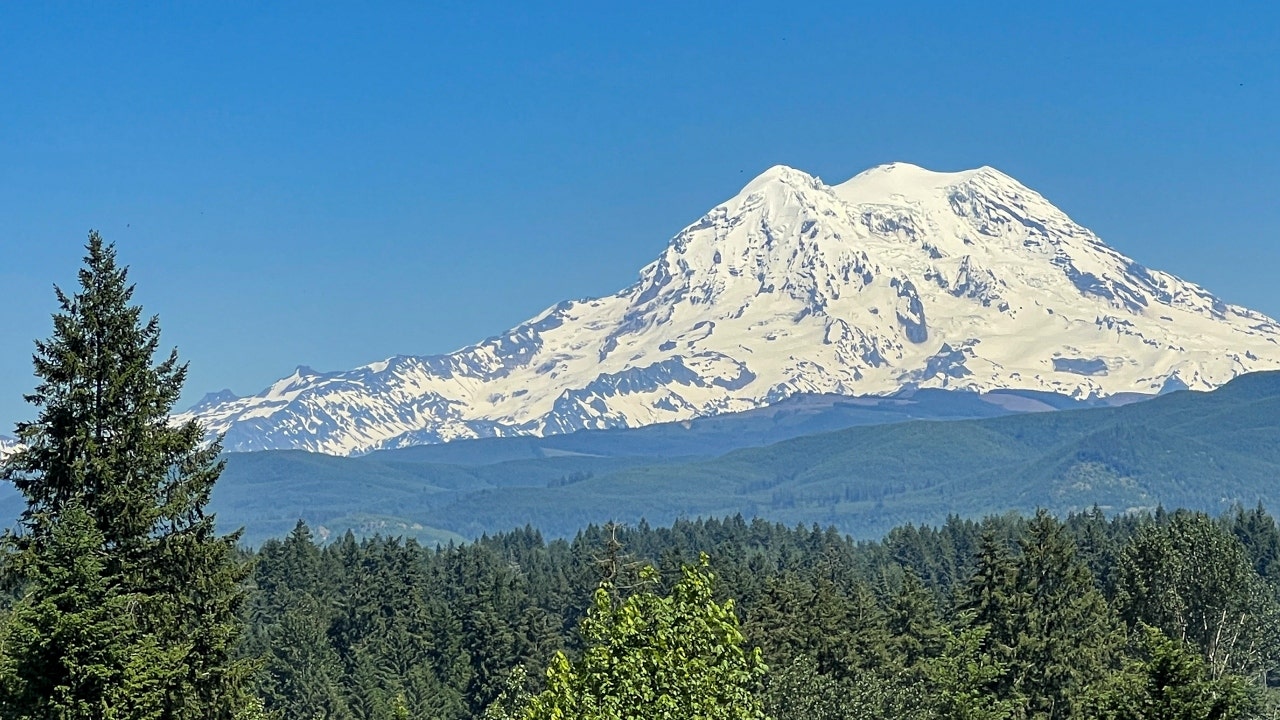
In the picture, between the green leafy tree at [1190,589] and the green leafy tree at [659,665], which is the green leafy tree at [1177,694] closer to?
the green leafy tree at [659,665]

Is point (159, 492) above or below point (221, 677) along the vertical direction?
above

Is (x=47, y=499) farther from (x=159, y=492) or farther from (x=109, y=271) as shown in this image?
(x=109, y=271)

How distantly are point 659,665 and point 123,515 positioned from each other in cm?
1214

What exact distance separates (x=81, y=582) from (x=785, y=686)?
175 feet

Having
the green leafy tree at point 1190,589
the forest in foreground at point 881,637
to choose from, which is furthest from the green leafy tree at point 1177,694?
the green leafy tree at point 1190,589

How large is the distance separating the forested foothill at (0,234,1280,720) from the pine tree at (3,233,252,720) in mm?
47

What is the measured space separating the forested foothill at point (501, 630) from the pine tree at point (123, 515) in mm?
47

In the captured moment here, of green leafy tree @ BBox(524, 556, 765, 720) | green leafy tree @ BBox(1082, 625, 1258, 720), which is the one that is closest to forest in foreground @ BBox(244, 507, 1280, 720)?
green leafy tree @ BBox(1082, 625, 1258, 720)

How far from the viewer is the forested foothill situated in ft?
99.2

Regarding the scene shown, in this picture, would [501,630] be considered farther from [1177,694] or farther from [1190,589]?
[1177,694]

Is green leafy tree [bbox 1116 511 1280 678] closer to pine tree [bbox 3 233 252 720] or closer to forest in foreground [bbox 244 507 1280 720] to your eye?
forest in foreground [bbox 244 507 1280 720]

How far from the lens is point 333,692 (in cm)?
11456

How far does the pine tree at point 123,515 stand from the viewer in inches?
1331

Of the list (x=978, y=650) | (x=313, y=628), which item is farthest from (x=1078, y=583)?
(x=313, y=628)
